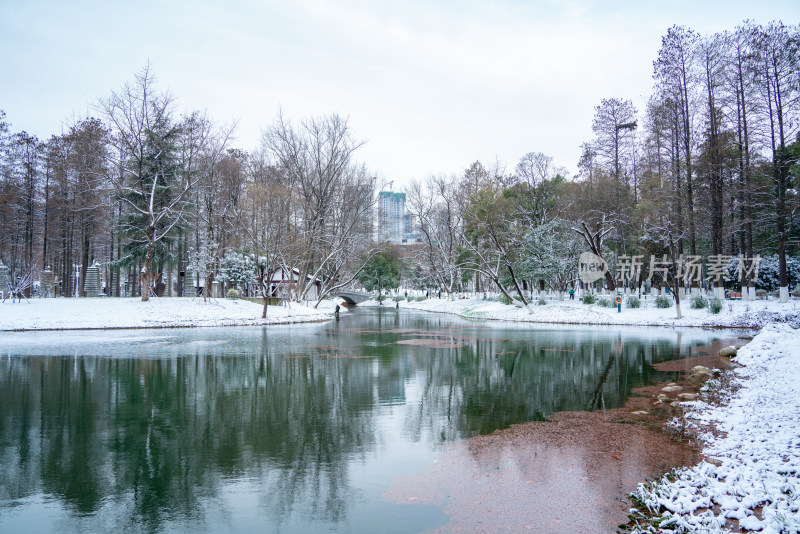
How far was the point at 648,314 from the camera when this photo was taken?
32.3 m

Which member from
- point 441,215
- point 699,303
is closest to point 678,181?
point 699,303

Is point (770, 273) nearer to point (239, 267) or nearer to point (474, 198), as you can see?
point (474, 198)

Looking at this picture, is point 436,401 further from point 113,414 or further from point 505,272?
point 505,272

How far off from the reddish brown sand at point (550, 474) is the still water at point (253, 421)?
365 millimetres

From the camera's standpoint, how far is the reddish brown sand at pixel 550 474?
16.8ft

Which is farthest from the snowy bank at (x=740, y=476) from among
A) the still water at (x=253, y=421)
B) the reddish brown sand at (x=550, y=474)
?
the still water at (x=253, y=421)

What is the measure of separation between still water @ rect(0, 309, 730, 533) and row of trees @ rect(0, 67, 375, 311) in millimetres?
17420

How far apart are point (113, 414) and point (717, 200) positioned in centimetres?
3525

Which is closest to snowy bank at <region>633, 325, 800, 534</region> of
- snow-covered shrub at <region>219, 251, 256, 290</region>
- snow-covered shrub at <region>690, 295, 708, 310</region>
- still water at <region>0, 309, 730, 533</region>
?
still water at <region>0, 309, 730, 533</region>

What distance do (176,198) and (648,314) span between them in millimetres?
31437

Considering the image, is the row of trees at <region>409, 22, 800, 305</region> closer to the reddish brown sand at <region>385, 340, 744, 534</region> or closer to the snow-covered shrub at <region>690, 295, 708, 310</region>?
the snow-covered shrub at <region>690, 295, 708, 310</region>

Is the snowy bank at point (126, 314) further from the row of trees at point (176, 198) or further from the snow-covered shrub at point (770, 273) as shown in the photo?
the snow-covered shrub at point (770, 273)

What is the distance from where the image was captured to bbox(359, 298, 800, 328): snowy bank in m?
26.9

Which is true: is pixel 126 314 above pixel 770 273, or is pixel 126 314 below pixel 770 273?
below
